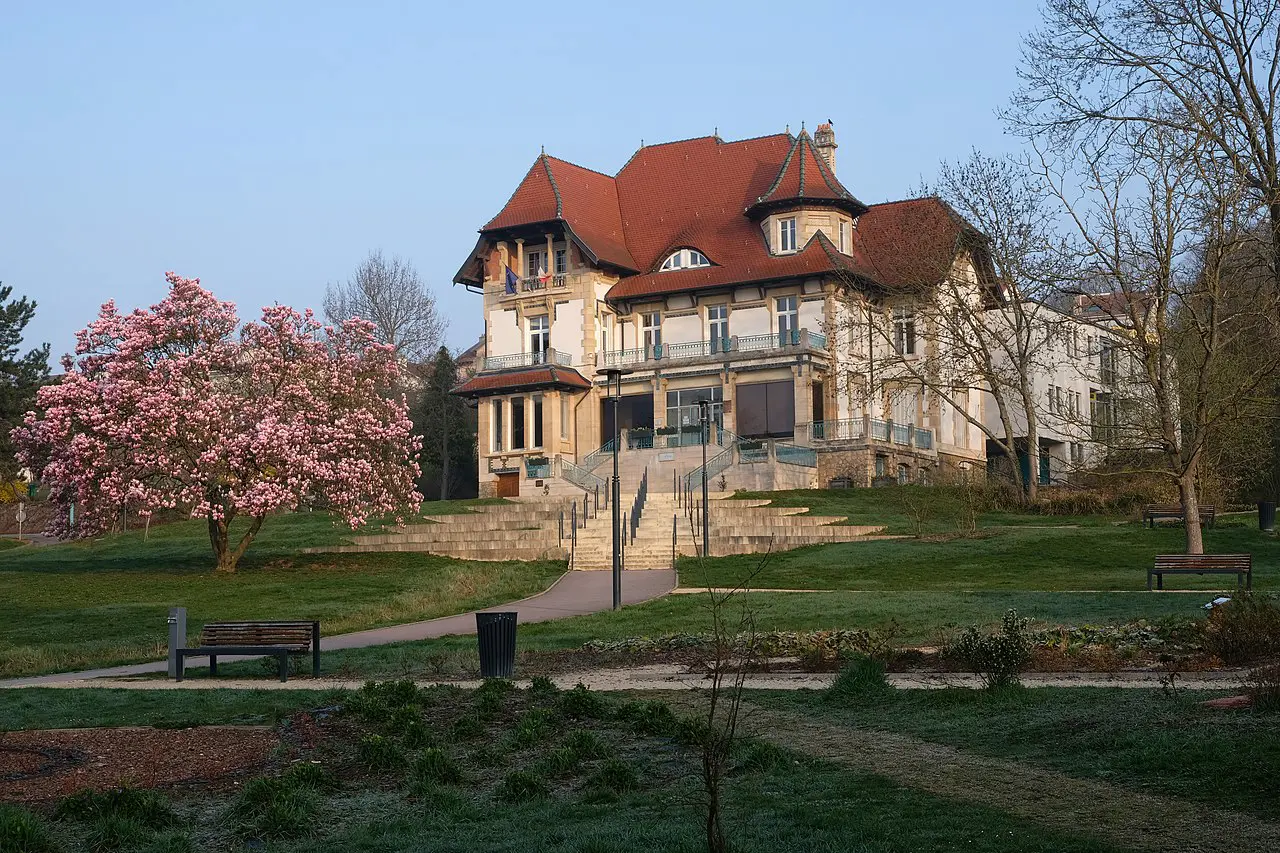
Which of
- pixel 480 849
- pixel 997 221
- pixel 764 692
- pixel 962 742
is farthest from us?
pixel 997 221

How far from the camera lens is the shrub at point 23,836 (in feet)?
26.3

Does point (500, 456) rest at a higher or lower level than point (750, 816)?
higher

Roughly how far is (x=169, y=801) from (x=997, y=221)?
40461mm

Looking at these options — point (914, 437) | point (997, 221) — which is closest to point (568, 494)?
point (914, 437)

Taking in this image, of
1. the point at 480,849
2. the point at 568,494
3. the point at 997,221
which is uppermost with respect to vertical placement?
the point at 997,221

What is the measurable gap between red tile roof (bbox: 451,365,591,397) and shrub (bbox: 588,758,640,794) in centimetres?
4940

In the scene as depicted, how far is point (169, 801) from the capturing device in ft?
30.8

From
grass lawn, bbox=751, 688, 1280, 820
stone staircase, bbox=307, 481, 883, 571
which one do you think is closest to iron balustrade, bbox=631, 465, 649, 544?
stone staircase, bbox=307, 481, 883, 571

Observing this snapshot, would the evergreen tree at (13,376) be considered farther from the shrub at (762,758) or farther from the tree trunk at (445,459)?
the shrub at (762,758)

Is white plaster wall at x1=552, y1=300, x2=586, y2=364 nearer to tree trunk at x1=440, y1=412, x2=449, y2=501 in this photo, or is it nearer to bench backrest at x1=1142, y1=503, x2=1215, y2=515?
tree trunk at x1=440, y1=412, x2=449, y2=501

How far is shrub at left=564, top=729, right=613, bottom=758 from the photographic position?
10.6m

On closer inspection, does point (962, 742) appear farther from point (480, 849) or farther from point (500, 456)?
point (500, 456)

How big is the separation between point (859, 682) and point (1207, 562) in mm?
13708

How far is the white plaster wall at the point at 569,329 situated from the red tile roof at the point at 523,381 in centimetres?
125
